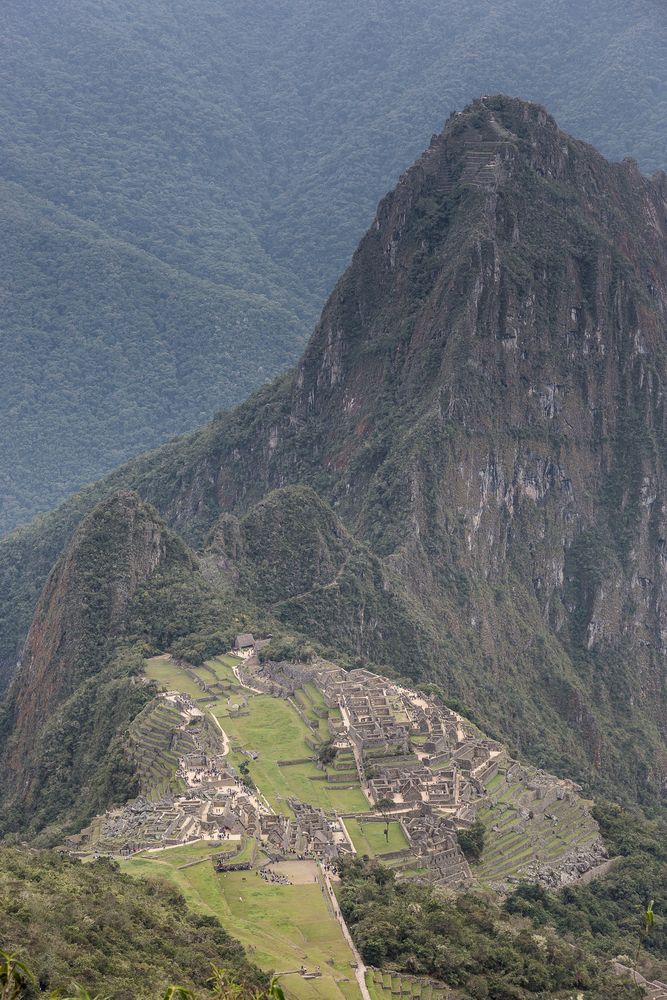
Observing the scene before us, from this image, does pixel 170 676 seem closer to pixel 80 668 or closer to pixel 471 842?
pixel 80 668

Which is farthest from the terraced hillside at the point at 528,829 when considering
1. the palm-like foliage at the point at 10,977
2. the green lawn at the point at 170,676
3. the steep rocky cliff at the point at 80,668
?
the palm-like foliage at the point at 10,977

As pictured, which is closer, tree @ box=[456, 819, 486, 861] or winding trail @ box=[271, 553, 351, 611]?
tree @ box=[456, 819, 486, 861]

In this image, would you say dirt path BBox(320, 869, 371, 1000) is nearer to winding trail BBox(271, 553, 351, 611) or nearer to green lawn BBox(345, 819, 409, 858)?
green lawn BBox(345, 819, 409, 858)

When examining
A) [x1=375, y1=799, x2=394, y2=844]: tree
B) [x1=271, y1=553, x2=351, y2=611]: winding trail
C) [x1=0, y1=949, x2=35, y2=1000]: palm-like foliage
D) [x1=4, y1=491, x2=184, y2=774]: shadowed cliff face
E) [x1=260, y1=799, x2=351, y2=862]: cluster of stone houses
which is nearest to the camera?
[x1=0, y1=949, x2=35, y2=1000]: palm-like foliage

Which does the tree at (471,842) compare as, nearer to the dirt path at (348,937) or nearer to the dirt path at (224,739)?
the dirt path at (348,937)

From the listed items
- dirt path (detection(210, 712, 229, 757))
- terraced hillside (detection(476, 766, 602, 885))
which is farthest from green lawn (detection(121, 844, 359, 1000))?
dirt path (detection(210, 712, 229, 757))

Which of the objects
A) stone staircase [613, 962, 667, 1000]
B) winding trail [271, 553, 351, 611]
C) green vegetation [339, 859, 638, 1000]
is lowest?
stone staircase [613, 962, 667, 1000]

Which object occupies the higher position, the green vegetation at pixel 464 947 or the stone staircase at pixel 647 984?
the green vegetation at pixel 464 947
